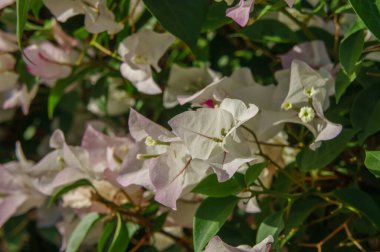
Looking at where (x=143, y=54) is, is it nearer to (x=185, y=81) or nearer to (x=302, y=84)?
(x=185, y=81)

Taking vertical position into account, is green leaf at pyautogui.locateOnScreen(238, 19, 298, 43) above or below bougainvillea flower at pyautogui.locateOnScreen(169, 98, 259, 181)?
below

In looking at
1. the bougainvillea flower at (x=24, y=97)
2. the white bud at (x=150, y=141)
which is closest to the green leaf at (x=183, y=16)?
the white bud at (x=150, y=141)

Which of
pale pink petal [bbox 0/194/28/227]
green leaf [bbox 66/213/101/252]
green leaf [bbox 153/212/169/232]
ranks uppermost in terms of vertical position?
green leaf [bbox 66/213/101/252]

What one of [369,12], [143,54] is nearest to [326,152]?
[369,12]

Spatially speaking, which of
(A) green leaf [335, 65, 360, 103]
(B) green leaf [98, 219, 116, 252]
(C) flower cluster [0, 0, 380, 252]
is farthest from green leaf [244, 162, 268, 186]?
(B) green leaf [98, 219, 116, 252]

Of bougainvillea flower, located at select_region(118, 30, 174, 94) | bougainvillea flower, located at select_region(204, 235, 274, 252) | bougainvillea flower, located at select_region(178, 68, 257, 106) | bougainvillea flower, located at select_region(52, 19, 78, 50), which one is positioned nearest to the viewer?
bougainvillea flower, located at select_region(204, 235, 274, 252)

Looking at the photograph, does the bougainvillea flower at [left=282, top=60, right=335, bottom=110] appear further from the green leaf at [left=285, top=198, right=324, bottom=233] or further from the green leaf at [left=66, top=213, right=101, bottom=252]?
the green leaf at [left=66, top=213, right=101, bottom=252]

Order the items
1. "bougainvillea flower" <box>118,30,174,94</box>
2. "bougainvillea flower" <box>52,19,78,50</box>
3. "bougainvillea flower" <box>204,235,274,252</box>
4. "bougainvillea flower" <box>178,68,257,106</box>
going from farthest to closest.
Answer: "bougainvillea flower" <box>52,19,78,50</box> < "bougainvillea flower" <box>118,30,174,94</box> < "bougainvillea flower" <box>178,68,257,106</box> < "bougainvillea flower" <box>204,235,274,252</box>
